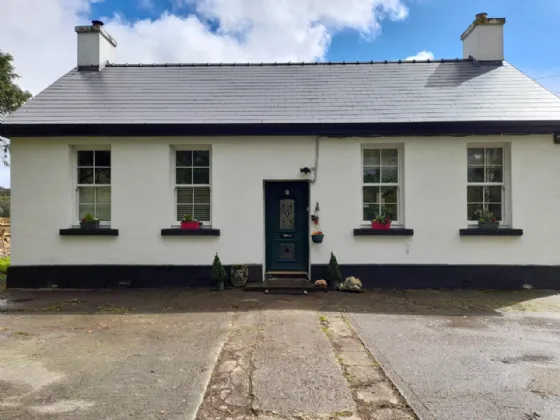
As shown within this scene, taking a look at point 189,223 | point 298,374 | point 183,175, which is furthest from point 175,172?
point 298,374

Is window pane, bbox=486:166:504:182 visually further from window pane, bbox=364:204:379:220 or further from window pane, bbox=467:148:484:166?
window pane, bbox=364:204:379:220

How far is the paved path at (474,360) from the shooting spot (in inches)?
133

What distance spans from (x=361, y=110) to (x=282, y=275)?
4.30 m

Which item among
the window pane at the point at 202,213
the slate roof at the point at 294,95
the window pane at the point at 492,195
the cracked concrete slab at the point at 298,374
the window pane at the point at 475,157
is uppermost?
the slate roof at the point at 294,95

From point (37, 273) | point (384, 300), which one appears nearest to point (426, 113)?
point (384, 300)

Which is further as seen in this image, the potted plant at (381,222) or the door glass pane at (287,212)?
the door glass pane at (287,212)

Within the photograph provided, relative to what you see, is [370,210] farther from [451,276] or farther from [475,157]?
[475,157]

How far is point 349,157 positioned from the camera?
8578 millimetres

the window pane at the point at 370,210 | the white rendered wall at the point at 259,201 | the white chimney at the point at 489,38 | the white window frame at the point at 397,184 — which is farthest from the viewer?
the white chimney at the point at 489,38

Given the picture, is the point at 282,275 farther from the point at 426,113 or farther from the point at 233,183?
the point at 426,113

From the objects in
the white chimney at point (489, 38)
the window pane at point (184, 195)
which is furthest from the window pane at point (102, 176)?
the white chimney at point (489, 38)

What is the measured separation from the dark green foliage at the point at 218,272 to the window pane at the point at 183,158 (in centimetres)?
240

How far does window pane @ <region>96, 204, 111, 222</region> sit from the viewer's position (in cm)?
888

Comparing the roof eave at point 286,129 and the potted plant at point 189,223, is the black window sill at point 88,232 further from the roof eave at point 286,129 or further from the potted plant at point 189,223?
the roof eave at point 286,129
